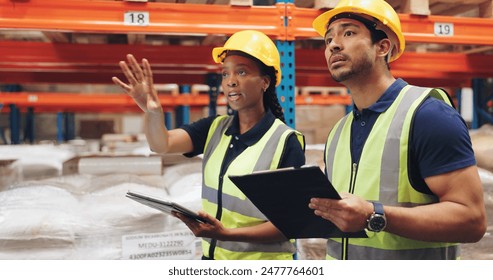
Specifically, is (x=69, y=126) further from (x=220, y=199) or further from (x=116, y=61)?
(x=220, y=199)

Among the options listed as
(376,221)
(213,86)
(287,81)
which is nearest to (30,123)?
(213,86)

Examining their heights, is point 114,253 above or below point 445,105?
below

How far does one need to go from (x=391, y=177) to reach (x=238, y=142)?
693 millimetres

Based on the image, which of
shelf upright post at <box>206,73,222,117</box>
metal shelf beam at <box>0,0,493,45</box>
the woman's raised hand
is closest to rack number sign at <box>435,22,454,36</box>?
metal shelf beam at <box>0,0,493,45</box>

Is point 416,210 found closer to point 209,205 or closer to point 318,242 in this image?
point 209,205

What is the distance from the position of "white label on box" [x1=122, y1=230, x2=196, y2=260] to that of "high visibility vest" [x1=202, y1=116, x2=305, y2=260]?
594mm

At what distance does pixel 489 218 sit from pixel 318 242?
1.10 meters

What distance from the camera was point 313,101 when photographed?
21.1 feet

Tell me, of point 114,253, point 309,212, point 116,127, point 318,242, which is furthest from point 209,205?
point 116,127

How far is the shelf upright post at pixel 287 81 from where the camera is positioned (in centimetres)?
232

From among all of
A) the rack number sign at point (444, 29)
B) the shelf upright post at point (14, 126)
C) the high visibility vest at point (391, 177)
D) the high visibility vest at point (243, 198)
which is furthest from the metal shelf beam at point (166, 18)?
the shelf upright post at point (14, 126)

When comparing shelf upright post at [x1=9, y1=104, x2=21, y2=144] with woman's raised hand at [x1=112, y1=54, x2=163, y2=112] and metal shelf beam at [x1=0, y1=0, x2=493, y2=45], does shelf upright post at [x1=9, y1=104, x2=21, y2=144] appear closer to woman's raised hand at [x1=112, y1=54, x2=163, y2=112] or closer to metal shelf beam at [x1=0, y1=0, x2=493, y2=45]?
metal shelf beam at [x1=0, y1=0, x2=493, y2=45]

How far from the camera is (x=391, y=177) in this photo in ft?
4.25

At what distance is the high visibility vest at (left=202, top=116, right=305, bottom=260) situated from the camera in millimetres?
1688
